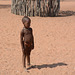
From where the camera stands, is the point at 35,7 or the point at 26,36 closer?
the point at 26,36

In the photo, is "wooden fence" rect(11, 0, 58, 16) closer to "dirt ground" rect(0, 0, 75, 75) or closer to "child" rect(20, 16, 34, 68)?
"dirt ground" rect(0, 0, 75, 75)

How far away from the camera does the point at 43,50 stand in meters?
5.73

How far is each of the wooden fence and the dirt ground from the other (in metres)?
2.22

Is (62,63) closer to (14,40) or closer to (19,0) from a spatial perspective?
(14,40)

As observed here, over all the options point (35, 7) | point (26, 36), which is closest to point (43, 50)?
point (26, 36)

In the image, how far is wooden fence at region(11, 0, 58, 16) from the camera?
10812 mm

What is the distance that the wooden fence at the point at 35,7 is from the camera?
426 inches

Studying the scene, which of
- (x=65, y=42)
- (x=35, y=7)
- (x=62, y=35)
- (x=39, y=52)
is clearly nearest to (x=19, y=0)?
(x=35, y=7)

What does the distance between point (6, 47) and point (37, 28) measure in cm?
265

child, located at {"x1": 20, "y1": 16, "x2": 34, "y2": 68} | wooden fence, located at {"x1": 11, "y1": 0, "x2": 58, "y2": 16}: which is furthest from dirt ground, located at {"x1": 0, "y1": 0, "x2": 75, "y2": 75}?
wooden fence, located at {"x1": 11, "y1": 0, "x2": 58, "y2": 16}

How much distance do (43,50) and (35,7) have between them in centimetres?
561

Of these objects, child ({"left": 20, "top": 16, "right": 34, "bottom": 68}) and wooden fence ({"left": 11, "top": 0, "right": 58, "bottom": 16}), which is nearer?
child ({"left": 20, "top": 16, "right": 34, "bottom": 68})

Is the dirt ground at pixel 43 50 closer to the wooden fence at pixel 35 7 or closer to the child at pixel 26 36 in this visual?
the child at pixel 26 36

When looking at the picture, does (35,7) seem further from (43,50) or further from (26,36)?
(26,36)
